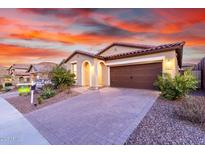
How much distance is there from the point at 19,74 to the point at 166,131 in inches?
1050

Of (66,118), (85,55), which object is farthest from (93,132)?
(85,55)

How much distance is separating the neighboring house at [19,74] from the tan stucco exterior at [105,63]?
12572mm

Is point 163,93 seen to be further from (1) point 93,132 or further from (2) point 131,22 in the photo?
(1) point 93,132

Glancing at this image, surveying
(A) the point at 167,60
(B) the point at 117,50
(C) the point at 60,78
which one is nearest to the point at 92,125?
(A) the point at 167,60

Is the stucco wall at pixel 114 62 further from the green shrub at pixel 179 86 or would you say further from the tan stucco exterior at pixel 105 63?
the green shrub at pixel 179 86

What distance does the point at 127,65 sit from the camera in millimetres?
10945

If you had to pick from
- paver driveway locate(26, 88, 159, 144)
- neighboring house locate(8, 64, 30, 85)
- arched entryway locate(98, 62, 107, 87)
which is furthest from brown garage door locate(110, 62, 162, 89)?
neighboring house locate(8, 64, 30, 85)

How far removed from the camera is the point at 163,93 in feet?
23.9

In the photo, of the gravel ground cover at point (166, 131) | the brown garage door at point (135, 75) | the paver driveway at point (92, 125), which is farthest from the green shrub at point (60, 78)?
the gravel ground cover at point (166, 131)

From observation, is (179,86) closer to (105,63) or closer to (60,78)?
(105,63)

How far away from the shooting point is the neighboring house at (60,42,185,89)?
8945mm

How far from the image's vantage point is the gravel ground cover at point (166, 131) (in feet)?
11.0

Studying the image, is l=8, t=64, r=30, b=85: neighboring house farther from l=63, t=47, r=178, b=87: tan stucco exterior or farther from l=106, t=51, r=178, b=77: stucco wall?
l=106, t=51, r=178, b=77: stucco wall
